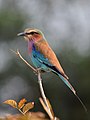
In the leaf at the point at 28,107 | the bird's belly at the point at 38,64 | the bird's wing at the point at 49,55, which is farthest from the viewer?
the bird's belly at the point at 38,64

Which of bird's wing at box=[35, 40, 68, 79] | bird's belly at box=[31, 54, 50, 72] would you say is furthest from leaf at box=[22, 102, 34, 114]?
bird's belly at box=[31, 54, 50, 72]

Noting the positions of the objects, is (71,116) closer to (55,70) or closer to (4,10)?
(4,10)

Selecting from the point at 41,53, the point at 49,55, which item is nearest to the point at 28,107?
the point at 49,55

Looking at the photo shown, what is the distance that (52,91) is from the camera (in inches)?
630

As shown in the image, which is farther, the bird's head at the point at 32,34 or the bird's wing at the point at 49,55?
the bird's head at the point at 32,34

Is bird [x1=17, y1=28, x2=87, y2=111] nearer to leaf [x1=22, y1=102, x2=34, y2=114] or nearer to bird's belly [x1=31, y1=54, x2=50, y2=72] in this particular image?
bird's belly [x1=31, y1=54, x2=50, y2=72]

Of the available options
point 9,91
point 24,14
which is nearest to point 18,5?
point 24,14

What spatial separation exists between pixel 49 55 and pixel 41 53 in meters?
0.32

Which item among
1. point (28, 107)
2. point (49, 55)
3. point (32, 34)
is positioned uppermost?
point (32, 34)

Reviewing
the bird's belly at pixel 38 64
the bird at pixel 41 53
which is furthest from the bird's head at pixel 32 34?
the bird's belly at pixel 38 64

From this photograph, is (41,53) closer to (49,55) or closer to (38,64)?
(38,64)

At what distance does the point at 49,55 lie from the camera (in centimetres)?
434

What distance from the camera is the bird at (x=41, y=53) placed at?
4203 millimetres

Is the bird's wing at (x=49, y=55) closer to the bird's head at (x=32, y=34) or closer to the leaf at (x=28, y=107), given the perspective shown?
the bird's head at (x=32, y=34)
